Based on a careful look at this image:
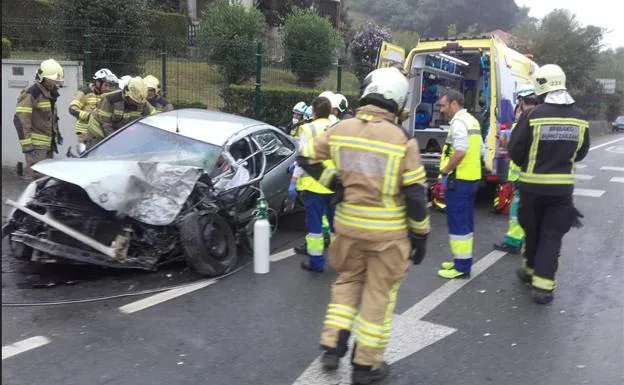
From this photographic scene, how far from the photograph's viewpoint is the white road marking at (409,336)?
363cm

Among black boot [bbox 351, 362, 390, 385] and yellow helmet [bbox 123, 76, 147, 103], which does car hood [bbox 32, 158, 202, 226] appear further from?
black boot [bbox 351, 362, 390, 385]

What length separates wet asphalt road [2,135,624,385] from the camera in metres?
3.66

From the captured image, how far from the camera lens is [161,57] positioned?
1166 cm

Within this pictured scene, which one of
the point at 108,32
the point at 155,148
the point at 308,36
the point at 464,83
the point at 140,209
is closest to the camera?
the point at 140,209

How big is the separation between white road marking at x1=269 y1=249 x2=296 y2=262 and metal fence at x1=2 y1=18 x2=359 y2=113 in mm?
6155


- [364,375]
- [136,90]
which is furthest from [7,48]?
[364,375]

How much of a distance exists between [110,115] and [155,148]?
1930mm

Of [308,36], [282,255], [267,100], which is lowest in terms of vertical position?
[282,255]

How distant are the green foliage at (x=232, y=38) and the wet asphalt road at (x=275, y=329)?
23.4 ft

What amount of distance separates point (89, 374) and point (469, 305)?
3007 millimetres

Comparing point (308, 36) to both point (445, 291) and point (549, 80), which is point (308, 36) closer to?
point (549, 80)

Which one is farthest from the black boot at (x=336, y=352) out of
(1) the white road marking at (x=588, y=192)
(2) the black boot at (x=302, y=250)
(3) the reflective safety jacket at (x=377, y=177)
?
(1) the white road marking at (x=588, y=192)

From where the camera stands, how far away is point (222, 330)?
432 centimetres

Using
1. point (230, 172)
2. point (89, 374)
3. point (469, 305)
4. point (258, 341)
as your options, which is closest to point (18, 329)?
point (89, 374)
